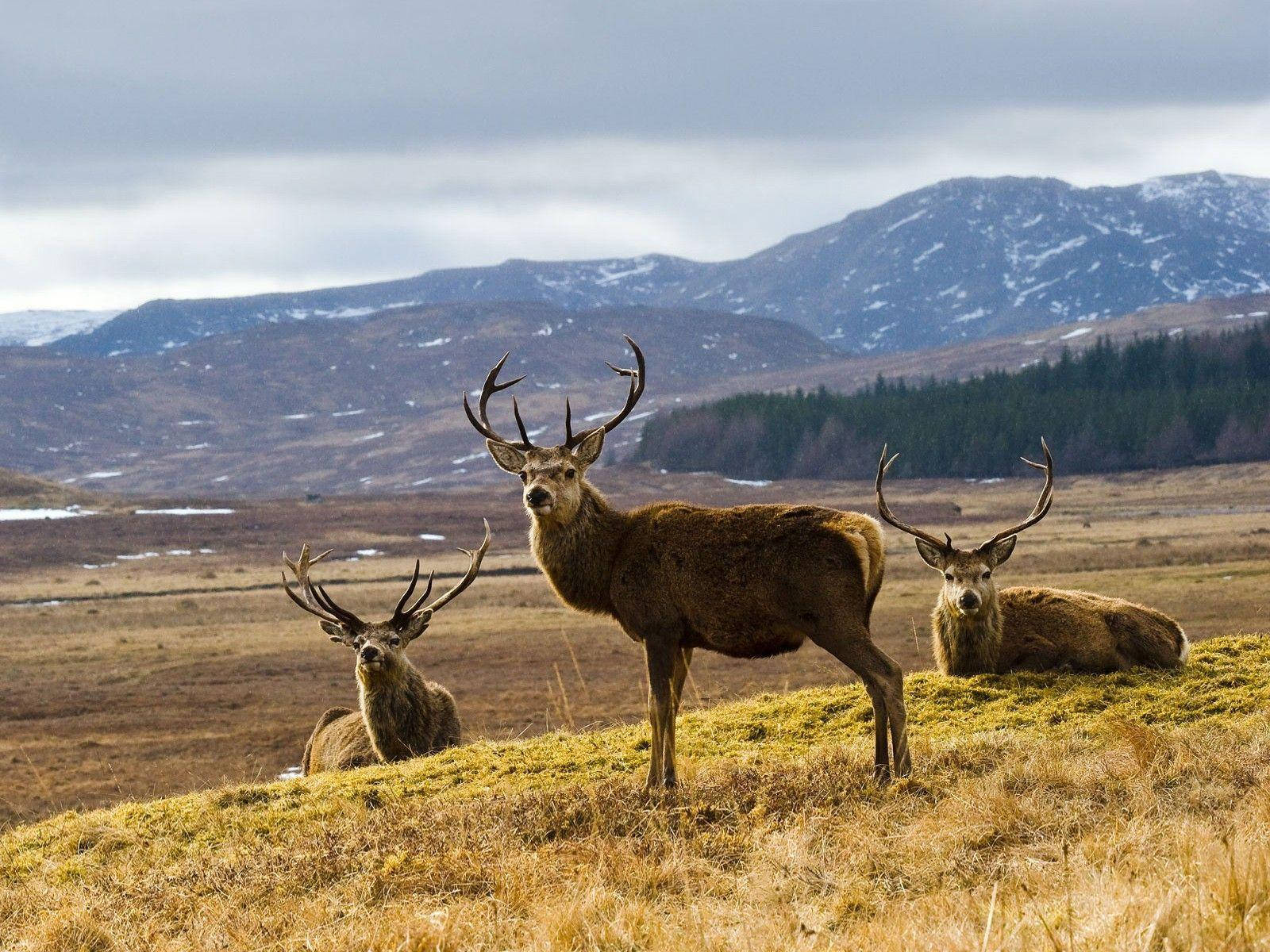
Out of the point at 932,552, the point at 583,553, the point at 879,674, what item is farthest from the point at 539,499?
the point at 932,552

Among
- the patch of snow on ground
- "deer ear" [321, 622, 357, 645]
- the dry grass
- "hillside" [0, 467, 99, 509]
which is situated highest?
"deer ear" [321, 622, 357, 645]

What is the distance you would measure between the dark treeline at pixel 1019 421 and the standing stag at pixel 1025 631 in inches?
4070

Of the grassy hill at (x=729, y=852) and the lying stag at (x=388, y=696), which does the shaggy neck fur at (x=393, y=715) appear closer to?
the lying stag at (x=388, y=696)

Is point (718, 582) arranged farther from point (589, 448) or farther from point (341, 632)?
point (341, 632)

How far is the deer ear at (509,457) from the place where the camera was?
11.1 meters

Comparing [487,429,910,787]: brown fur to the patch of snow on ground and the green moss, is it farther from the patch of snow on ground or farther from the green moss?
the patch of snow on ground

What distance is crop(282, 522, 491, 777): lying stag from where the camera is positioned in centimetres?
1427

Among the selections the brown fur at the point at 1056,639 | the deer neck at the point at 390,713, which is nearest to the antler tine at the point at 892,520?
the brown fur at the point at 1056,639

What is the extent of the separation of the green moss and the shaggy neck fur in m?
1.62

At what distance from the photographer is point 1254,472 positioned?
10144 cm

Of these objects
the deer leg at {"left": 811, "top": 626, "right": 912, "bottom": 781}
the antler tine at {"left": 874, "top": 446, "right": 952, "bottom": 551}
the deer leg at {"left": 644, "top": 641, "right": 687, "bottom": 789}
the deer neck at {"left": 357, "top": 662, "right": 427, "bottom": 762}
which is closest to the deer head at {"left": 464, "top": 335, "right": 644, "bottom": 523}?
the deer leg at {"left": 644, "top": 641, "right": 687, "bottom": 789}

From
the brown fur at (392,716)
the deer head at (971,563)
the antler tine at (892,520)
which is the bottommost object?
the brown fur at (392,716)

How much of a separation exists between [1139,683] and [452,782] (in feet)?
21.1

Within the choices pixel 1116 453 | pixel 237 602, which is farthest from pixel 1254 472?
pixel 237 602
